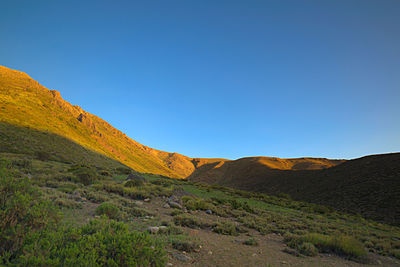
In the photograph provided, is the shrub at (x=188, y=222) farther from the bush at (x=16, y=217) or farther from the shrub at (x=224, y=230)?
the bush at (x=16, y=217)

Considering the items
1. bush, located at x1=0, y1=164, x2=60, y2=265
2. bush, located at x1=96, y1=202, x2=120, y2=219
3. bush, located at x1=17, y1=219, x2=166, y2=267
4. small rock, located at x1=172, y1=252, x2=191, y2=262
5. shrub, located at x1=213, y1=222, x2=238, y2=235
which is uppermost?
bush, located at x1=0, y1=164, x2=60, y2=265

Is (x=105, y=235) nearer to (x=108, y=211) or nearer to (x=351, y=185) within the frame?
(x=108, y=211)

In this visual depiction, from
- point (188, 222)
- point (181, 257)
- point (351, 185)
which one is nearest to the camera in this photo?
point (181, 257)

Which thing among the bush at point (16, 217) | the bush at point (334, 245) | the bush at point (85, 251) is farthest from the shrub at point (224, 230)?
the bush at point (16, 217)

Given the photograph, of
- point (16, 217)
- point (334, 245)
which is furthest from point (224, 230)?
point (16, 217)

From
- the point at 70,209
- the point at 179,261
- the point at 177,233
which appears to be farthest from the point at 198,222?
the point at 70,209

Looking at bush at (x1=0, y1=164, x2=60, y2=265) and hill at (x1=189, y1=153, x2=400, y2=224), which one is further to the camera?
hill at (x1=189, y1=153, x2=400, y2=224)

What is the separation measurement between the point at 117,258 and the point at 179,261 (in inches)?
84.7

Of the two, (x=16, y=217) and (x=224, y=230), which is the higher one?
(x=16, y=217)

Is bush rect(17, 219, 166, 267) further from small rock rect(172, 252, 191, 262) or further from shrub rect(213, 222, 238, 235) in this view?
shrub rect(213, 222, 238, 235)

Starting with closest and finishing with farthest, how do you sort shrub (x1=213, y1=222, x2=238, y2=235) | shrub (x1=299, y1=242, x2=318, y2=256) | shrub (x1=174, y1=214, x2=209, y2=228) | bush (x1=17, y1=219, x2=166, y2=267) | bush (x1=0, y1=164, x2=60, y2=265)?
bush (x1=17, y1=219, x2=166, y2=267) < bush (x1=0, y1=164, x2=60, y2=265) < shrub (x1=299, y1=242, x2=318, y2=256) < shrub (x1=213, y1=222, x2=238, y2=235) < shrub (x1=174, y1=214, x2=209, y2=228)

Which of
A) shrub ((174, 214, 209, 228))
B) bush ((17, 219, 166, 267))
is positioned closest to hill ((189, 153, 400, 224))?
shrub ((174, 214, 209, 228))

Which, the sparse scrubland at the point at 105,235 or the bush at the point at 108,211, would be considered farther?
the bush at the point at 108,211

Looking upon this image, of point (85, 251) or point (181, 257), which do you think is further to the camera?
point (181, 257)
